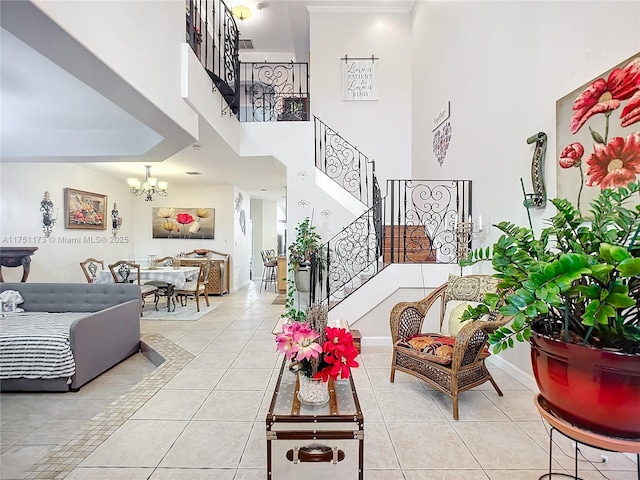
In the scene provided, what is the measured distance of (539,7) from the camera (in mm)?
2771

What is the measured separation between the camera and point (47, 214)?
17.6 ft

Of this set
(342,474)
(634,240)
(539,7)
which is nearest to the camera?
(634,240)

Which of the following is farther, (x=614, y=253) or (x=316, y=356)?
(x=316, y=356)

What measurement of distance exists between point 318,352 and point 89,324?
271 centimetres

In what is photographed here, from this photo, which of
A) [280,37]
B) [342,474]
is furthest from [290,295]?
[280,37]

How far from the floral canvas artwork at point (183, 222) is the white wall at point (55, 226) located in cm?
110

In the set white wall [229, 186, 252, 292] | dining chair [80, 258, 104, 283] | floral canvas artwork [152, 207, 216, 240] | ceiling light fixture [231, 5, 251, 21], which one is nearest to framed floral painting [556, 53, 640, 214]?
ceiling light fixture [231, 5, 251, 21]

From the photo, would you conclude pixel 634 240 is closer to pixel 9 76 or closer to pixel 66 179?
pixel 9 76

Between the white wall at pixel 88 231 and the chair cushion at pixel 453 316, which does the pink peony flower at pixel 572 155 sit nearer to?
the chair cushion at pixel 453 316

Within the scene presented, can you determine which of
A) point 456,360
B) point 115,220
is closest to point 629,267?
point 456,360

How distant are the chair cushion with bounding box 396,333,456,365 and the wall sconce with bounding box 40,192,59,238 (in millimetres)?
5896

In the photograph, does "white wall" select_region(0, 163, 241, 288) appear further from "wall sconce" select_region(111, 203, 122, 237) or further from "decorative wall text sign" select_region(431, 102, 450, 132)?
"decorative wall text sign" select_region(431, 102, 450, 132)

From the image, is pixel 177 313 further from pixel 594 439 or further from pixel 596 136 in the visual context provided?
pixel 596 136

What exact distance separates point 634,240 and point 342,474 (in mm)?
1514
